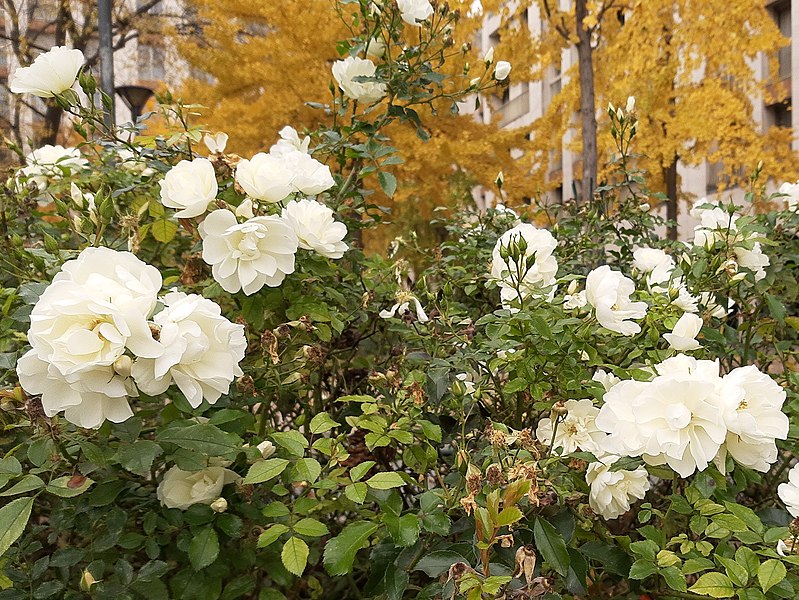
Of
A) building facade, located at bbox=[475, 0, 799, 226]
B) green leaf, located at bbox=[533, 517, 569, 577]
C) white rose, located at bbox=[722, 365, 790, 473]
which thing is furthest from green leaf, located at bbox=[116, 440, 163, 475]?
building facade, located at bbox=[475, 0, 799, 226]

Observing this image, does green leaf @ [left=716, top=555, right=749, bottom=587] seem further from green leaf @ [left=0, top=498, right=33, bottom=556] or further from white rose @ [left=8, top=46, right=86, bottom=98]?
white rose @ [left=8, top=46, right=86, bottom=98]

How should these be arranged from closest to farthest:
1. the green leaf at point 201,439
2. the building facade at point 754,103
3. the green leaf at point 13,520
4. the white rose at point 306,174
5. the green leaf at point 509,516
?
the green leaf at point 509,516, the green leaf at point 13,520, the green leaf at point 201,439, the white rose at point 306,174, the building facade at point 754,103

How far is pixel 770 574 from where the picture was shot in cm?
80

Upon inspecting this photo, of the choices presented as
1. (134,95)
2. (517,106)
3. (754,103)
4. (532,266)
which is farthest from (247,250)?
(517,106)

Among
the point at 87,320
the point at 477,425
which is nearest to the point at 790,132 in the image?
the point at 477,425

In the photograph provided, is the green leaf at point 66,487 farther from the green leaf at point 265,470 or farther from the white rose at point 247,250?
the white rose at point 247,250

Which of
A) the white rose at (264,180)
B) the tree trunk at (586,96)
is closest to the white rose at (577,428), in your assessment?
the white rose at (264,180)

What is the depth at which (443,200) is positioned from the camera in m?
7.44

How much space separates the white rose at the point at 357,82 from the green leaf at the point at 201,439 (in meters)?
0.91

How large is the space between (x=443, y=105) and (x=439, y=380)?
237 inches

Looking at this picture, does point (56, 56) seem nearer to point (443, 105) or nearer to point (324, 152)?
point (324, 152)

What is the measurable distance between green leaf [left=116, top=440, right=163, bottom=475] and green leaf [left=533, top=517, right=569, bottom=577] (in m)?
0.52

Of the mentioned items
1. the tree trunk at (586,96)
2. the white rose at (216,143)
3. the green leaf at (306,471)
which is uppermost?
the tree trunk at (586,96)

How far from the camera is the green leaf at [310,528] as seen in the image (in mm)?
936
